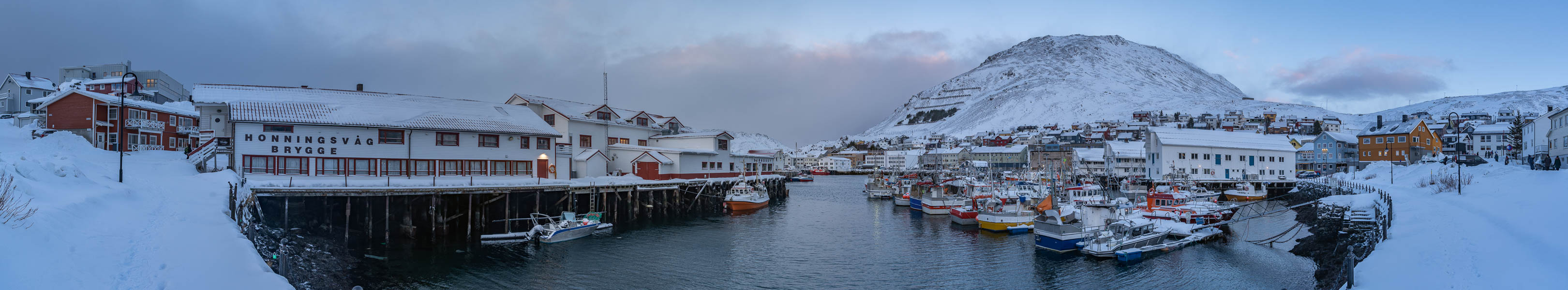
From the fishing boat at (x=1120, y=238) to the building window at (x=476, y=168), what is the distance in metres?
30.3

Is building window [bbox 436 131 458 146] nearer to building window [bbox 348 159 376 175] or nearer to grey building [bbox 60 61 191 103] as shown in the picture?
building window [bbox 348 159 376 175]

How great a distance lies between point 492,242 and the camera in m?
30.0

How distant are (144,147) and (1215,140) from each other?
84.5 metres

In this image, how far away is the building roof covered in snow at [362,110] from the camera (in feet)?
116

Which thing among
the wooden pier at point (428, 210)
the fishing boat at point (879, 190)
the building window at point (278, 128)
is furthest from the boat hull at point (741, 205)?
the building window at point (278, 128)

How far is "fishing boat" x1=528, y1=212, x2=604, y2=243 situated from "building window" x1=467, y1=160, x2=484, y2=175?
6.82 meters

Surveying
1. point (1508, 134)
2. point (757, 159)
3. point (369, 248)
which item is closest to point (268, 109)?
point (369, 248)

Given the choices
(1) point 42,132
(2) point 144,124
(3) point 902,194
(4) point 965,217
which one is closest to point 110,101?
(2) point 144,124

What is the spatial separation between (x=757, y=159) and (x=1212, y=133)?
4647 cm

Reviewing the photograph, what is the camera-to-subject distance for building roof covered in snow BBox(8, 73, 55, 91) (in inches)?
2152

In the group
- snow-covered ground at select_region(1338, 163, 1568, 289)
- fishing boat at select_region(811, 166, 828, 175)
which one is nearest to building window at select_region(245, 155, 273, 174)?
snow-covered ground at select_region(1338, 163, 1568, 289)

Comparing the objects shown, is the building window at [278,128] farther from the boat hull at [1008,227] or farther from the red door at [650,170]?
the boat hull at [1008,227]

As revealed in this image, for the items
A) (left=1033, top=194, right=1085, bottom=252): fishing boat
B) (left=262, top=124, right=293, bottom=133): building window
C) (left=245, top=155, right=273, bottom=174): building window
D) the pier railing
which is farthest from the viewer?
(left=262, top=124, right=293, bottom=133): building window

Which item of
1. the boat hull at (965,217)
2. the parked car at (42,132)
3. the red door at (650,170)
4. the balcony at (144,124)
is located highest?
the balcony at (144,124)
